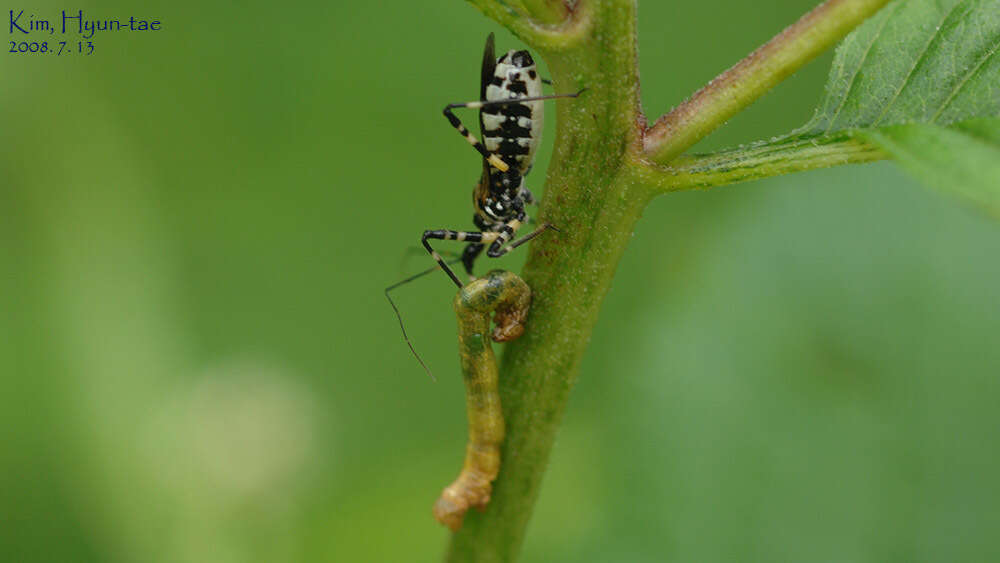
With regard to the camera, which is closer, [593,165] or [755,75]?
[755,75]

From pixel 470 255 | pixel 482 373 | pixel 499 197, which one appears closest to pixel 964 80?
pixel 482 373

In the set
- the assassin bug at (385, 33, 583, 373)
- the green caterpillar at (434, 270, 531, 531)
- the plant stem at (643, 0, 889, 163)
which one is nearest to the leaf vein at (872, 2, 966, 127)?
the plant stem at (643, 0, 889, 163)

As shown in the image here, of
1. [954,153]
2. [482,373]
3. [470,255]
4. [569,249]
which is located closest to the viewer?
[954,153]

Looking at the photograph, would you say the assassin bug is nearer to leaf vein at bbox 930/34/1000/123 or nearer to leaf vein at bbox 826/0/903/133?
leaf vein at bbox 826/0/903/133

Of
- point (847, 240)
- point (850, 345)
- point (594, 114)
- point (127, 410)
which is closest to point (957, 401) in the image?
point (850, 345)

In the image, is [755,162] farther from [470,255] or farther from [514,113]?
[470,255]

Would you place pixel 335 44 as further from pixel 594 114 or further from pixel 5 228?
pixel 594 114

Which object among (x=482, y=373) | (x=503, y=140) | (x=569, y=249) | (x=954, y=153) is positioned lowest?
(x=482, y=373)
